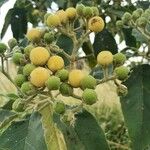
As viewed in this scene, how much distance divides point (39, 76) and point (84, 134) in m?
0.25

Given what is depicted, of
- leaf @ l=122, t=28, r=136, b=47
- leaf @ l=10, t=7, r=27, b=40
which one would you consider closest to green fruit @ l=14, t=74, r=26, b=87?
leaf @ l=122, t=28, r=136, b=47

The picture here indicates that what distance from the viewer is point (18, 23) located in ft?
8.24

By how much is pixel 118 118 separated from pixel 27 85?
22.5 ft

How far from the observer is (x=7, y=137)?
127cm

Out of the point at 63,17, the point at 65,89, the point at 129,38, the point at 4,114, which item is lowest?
the point at 129,38

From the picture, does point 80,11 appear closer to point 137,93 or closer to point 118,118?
point 137,93

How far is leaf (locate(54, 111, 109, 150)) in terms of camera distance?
1390 mm

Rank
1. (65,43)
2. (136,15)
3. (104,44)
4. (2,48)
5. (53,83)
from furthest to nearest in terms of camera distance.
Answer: (104,44) → (65,43) → (136,15) → (2,48) → (53,83)

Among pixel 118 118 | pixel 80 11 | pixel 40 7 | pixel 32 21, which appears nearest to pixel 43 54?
pixel 80 11

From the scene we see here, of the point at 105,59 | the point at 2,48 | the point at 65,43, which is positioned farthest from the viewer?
the point at 65,43

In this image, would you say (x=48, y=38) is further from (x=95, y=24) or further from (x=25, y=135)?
(x=25, y=135)

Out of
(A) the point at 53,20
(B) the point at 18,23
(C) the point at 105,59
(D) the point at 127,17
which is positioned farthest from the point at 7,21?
(C) the point at 105,59

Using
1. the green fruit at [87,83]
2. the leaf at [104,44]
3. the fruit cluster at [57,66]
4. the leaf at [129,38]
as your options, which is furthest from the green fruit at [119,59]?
the leaf at [129,38]

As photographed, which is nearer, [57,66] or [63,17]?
[57,66]
